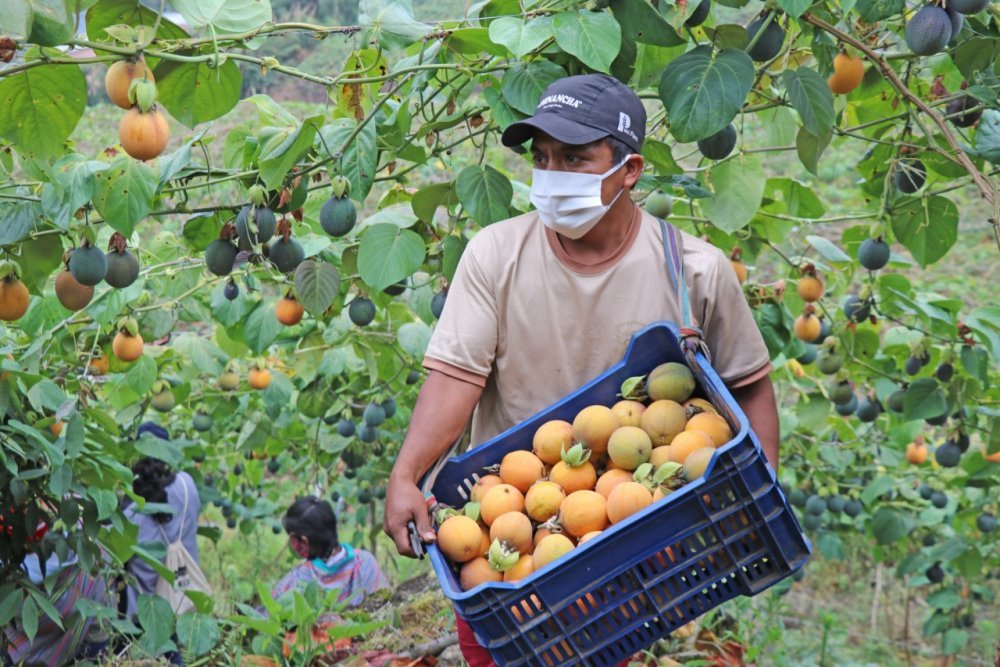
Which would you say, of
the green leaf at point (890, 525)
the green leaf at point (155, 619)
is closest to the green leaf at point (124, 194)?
the green leaf at point (155, 619)

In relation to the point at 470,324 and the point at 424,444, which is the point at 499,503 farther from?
the point at 470,324

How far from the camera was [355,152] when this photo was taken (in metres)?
2.55

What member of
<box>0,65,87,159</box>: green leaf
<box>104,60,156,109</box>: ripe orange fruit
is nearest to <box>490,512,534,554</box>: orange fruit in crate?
<box>104,60,156,109</box>: ripe orange fruit

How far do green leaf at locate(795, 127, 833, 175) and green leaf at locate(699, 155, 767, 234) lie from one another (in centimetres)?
16

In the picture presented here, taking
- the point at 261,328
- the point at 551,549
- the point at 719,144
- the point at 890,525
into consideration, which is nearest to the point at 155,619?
the point at 261,328

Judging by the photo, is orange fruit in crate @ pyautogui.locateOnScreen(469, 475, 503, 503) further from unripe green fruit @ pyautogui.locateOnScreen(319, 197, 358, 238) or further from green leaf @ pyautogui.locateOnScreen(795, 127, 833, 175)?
green leaf @ pyautogui.locateOnScreen(795, 127, 833, 175)

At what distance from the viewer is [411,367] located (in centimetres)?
A: 425

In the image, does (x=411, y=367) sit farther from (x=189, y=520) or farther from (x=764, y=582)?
(x=764, y=582)

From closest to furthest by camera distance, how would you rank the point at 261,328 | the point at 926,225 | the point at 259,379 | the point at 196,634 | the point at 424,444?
the point at 424,444, the point at 926,225, the point at 261,328, the point at 196,634, the point at 259,379

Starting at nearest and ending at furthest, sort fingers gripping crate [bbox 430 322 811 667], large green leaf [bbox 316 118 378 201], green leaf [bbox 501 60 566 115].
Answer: fingers gripping crate [bbox 430 322 811 667]
green leaf [bbox 501 60 566 115]
large green leaf [bbox 316 118 378 201]

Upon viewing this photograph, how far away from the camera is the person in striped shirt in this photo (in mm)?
5039

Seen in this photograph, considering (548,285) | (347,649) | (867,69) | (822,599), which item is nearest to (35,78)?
(548,285)

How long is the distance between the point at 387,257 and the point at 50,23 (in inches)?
41.8

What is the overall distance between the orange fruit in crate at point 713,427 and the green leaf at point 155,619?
7.09 feet
